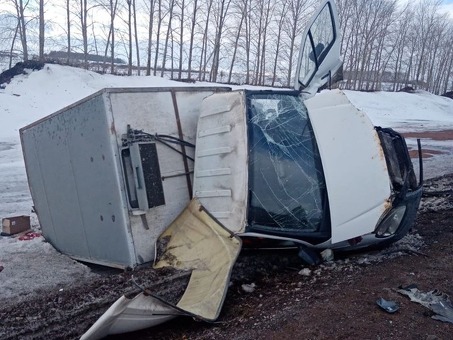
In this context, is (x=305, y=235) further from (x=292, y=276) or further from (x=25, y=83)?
(x=25, y=83)

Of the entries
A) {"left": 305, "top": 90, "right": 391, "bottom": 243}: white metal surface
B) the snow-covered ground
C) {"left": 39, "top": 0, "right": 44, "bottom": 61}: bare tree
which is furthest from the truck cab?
{"left": 39, "top": 0, "right": 44, "bottom": 61}: bare tree

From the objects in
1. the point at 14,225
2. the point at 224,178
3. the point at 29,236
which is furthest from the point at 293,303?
the point at 14,225

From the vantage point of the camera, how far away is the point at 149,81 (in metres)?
27.0

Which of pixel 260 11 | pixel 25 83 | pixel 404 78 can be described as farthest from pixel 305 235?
pixel 404 78

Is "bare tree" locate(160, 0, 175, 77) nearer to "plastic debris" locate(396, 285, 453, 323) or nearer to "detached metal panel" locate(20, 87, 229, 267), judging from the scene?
"detached metal panel" locate(20, 87, 229, 267)

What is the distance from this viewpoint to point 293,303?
3.05m

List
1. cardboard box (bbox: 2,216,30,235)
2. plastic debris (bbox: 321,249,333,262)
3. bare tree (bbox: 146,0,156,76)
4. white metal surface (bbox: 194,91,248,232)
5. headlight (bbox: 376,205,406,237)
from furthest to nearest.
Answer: bare tree (bbox: 146,0,156,76) < cardboard box (bbox: 2,216,30,235) < plastic debris (bbox: 321,249,333,262) < headlight (bbox: 376,205,406,237) < white metal surface (bbox: 194,91,248,232)

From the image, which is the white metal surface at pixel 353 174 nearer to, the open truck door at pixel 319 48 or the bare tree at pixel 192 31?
the open truck door at pixel 319 48

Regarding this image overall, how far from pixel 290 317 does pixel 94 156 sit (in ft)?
7.39

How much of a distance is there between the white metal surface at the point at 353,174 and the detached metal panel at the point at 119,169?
1335 millimetres

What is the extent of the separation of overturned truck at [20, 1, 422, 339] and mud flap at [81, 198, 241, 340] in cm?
1

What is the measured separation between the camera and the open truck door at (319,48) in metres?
4.28

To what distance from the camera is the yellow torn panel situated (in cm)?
301

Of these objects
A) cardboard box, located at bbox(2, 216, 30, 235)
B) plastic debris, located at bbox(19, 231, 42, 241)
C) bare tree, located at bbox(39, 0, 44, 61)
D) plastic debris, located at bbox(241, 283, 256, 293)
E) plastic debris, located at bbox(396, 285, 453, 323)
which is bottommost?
plastic debris, located at bbox(19, 231, 42, 241)
